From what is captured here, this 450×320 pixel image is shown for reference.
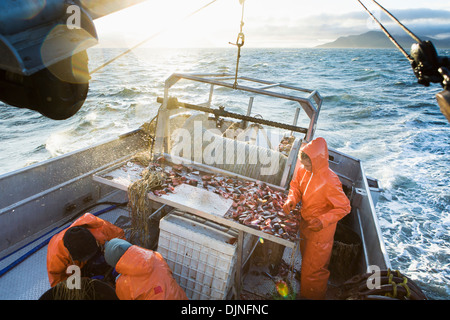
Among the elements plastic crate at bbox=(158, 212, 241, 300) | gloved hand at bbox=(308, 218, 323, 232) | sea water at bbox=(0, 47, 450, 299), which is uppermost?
gloved hand at bbox=(308, 218, 323, 232)

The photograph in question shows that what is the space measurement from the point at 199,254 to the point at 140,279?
94 centimetres

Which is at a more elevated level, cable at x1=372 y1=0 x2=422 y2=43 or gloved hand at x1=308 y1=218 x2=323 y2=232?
cable at x1=372 y1=0 x2=422 y2=43

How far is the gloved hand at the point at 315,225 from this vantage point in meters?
3.61

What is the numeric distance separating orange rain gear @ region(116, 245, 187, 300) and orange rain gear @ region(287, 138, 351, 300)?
2048 millimetres

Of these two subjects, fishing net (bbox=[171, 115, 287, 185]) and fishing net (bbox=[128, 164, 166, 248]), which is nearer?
fishing net (bbox=[128, 164, 166, 248])

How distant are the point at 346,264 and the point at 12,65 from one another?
196 inches

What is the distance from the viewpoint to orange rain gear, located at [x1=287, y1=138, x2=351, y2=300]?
3.77 meters

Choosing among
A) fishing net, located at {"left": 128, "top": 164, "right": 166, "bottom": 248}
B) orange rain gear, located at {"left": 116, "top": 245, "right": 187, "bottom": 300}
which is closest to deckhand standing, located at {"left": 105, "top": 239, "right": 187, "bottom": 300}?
orange rain gear, located at {"left": 116, "top": 245, "right": 187, "bottom": 300}

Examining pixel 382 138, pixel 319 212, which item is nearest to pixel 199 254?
pixel 319 212

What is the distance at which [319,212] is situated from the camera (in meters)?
3.94

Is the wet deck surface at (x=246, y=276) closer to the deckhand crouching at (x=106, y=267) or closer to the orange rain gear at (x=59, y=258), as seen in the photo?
the orange rain gear at (x=59, y=258)

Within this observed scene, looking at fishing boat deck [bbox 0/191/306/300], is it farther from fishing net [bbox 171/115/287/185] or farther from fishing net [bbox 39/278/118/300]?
fishing net [bbox 171/115/287/185]

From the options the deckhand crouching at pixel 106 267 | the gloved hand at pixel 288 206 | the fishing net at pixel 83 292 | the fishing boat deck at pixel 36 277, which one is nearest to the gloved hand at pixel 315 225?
the gloved hand at pixel 288 206

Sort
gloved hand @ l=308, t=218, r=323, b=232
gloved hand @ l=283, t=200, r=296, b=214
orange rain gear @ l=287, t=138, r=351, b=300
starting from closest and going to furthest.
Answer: gloved hand @ l=308, t=218, r=323, b=232, orange rain gear @ l=287, t=138, r=351, b=300, gloved hand @ l=283, t=200, r=296, b=214
